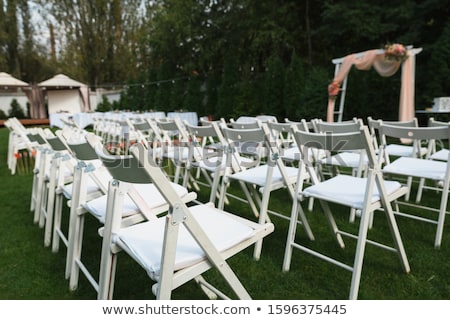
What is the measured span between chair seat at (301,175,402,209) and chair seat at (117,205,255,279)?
1.95 ft

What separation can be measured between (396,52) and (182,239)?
23.0 ft

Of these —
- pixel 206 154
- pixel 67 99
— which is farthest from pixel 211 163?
pixel 67 99

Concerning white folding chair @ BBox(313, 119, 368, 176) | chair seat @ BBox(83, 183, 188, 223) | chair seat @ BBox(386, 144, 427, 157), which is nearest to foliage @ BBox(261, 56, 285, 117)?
chair seat @ BBox(386, 144, 427, 157)

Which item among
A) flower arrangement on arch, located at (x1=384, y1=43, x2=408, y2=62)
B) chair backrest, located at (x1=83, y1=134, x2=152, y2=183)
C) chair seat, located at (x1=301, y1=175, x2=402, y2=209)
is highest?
flower arrangement on arch, located at (x1=384, y1=43, x2=408, y2=62)

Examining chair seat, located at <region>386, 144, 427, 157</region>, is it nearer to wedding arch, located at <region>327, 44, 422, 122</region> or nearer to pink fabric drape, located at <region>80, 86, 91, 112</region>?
wedding arch, located at <region>327, 44, 422, 122</region>

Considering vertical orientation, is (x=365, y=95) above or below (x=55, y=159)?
above

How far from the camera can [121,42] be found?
23578mm

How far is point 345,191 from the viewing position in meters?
1.84

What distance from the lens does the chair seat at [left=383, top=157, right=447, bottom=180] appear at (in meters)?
2.20
